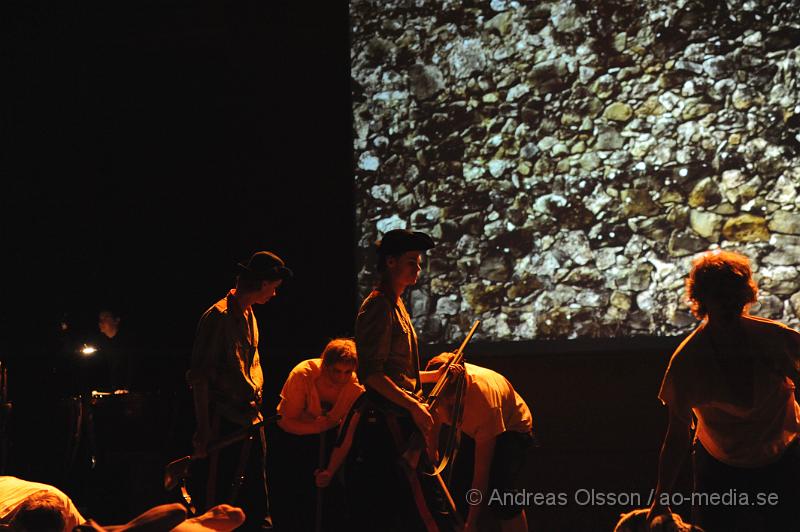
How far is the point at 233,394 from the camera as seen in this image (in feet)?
10.4

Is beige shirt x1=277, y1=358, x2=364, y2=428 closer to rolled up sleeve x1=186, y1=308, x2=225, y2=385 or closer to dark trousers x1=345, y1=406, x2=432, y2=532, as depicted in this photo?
rolled up sleeve x1=186, y1=308, x2=225, y2=385

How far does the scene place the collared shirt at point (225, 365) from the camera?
10.3ft

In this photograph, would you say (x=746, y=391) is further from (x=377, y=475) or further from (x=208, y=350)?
(x=208, y=350)

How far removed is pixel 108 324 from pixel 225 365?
200 cm

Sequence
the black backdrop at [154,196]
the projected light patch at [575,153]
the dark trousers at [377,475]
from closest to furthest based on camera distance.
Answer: the dark trousers at [377,475], the projected light patch at [575,153], the black backdrop at [154,196]

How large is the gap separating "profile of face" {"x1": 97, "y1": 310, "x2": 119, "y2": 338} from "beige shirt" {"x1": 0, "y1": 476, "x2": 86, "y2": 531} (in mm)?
2324

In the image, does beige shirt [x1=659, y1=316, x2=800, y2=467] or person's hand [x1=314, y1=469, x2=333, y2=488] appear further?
person's hand [x1=314, y1=469, x2=333, y2=488]

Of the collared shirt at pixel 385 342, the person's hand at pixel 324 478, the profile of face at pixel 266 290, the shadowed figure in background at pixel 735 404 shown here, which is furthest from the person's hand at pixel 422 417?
the profile of face at pixel 266 290

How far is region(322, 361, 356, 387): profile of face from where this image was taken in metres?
3.41

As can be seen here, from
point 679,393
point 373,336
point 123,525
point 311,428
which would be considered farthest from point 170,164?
point 679,393

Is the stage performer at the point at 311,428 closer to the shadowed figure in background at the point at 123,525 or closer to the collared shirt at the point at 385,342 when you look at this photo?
the collared shirt at the point at 385,342

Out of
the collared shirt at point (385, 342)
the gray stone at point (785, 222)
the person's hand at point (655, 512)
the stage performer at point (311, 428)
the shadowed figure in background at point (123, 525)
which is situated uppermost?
the gray stone at point (785, 222)

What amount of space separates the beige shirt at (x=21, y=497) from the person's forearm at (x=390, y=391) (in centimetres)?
101

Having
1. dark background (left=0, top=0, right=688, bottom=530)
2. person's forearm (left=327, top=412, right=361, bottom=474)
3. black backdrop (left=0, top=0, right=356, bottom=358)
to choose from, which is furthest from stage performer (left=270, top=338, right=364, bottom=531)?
black backdrop (left=0, top=0, right=356, bottom=358)
